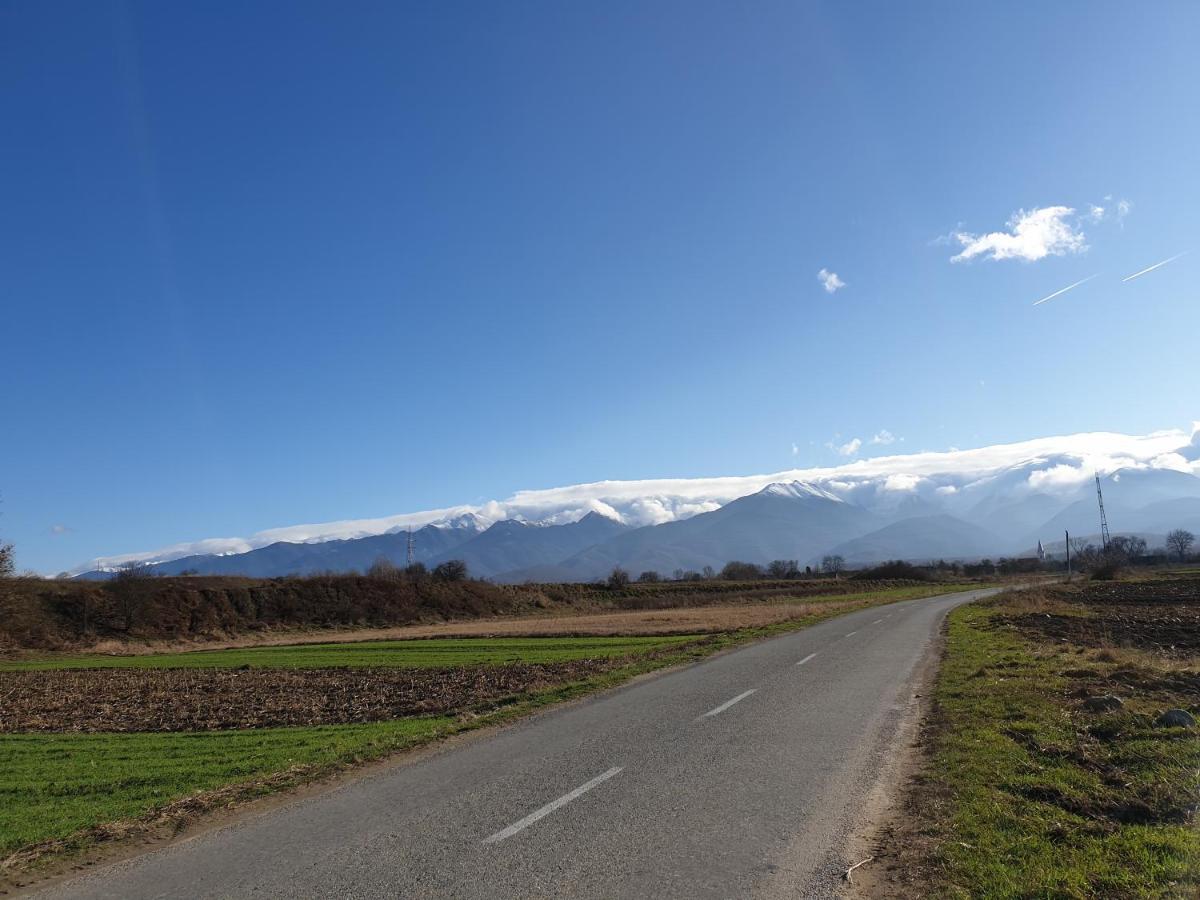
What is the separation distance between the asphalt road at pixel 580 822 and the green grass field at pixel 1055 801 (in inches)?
40.7

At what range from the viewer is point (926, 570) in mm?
156000

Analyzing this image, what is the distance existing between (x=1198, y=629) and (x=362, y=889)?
3756cm

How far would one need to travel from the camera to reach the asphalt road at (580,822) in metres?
6.60

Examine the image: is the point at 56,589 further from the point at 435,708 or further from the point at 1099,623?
the point at 1099,623

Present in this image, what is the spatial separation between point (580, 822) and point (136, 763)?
10825mm

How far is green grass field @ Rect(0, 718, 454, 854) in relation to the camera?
33.7 feet

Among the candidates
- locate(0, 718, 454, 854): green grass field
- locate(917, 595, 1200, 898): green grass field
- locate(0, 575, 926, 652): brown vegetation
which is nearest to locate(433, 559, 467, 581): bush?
locate(0, 575, 926, 652): brown vegetation

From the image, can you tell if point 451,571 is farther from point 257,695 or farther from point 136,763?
point 136,763

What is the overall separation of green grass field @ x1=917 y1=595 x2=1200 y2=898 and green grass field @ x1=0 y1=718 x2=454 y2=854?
31.5ft

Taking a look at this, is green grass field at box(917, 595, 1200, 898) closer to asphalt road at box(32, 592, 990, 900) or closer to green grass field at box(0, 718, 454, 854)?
asphalt road at box(32, 592, 990, 900)

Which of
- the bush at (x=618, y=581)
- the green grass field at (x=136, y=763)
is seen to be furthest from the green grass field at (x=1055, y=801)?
the bush at (x=618, y=581)

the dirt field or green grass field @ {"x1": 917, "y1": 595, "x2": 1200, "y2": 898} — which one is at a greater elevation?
green grass field @ {"x1": 917, "y1": 595, "x2": 1200, "y2": 898}

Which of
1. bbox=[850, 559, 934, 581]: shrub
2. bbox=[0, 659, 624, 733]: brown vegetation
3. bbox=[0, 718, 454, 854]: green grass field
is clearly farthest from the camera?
bbox=[850, 559, 934, 581]: shrub

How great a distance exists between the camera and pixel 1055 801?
328 inches
